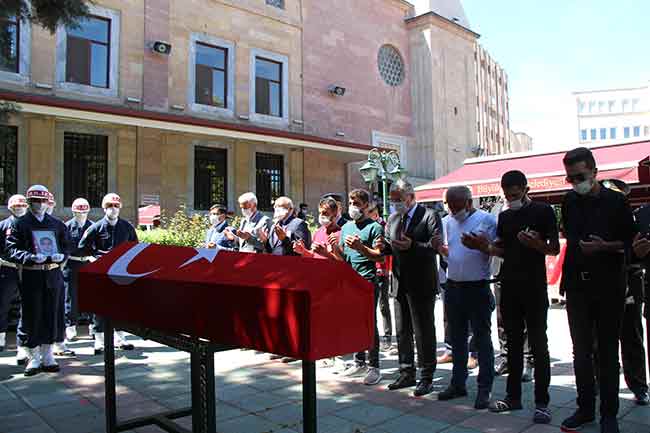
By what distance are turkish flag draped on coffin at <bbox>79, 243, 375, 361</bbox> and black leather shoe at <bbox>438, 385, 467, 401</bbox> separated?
2.08 m

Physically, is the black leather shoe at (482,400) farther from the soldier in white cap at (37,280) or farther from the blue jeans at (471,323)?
the soldier in white cap at (37,280)

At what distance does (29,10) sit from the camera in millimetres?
5195

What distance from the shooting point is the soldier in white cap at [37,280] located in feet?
18.8

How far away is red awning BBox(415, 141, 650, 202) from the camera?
1077 centimetres

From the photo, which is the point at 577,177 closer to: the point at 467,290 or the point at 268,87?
the point at 467,290

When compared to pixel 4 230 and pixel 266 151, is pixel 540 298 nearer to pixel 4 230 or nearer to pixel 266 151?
pixel 4 230

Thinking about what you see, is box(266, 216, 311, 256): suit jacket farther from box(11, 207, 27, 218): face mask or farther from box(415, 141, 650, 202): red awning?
box(415, 141, 650, 202): red awning

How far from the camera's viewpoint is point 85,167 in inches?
684

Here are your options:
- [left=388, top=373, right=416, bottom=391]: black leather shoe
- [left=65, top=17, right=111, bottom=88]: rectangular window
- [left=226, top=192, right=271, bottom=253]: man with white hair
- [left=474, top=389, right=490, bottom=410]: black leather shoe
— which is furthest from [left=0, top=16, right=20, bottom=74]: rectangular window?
[left=474, top=389, right=490, bottom=410]: black leather shoe

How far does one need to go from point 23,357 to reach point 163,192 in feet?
43.5

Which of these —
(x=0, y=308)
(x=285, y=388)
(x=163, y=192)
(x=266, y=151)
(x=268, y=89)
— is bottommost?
(x=285, y=388)

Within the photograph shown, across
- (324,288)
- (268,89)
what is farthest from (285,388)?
(268,89)

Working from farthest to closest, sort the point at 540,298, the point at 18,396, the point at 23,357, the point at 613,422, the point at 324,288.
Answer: the point at 23,357, the point at 18,396, the point at 540,298, the point at 613,422, the point at 324,288

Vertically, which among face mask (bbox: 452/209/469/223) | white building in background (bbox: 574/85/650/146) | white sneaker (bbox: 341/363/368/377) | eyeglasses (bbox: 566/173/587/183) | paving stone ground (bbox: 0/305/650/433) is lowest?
paving stone ground (bbox: 0/305/650/433)
